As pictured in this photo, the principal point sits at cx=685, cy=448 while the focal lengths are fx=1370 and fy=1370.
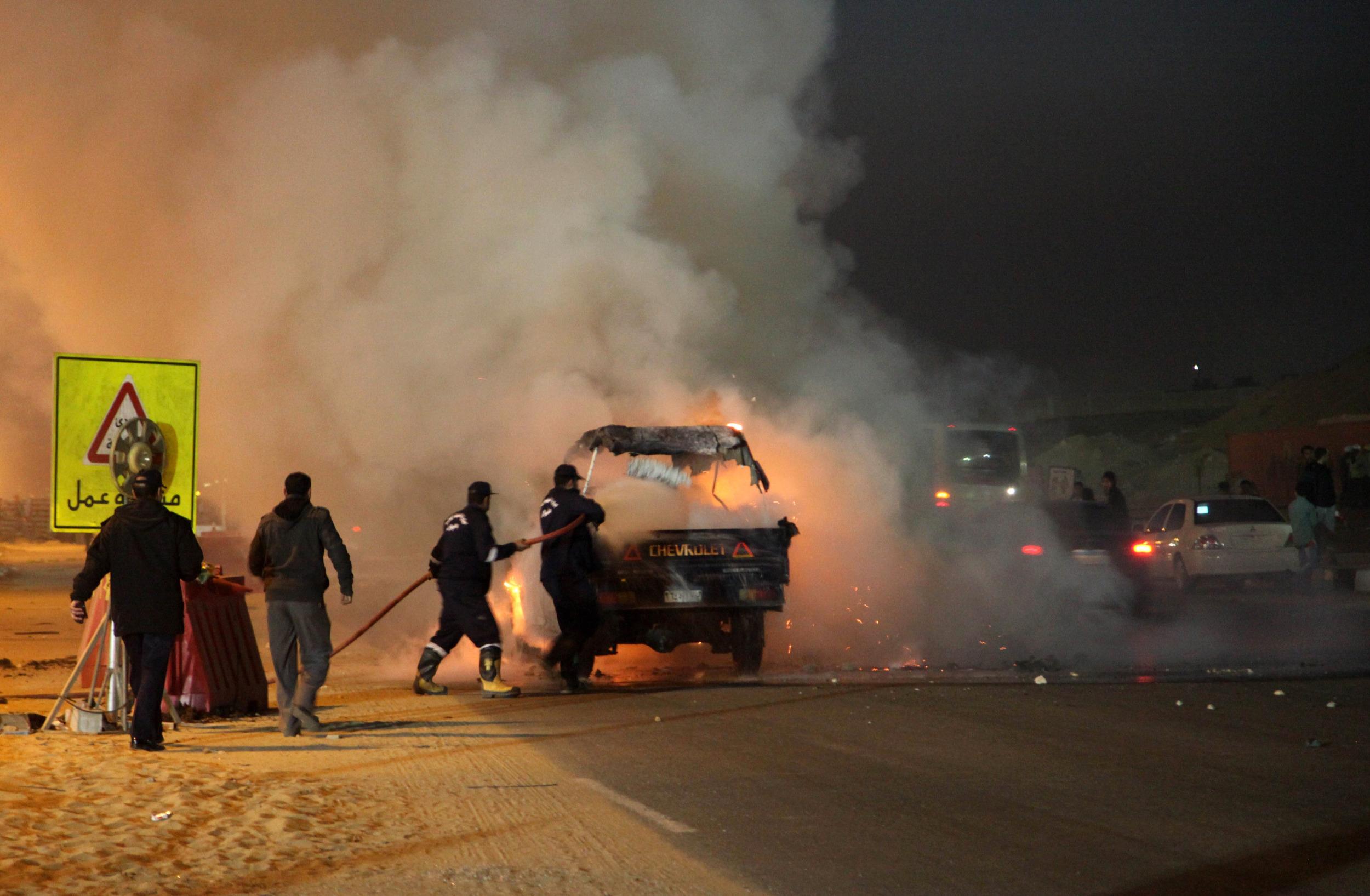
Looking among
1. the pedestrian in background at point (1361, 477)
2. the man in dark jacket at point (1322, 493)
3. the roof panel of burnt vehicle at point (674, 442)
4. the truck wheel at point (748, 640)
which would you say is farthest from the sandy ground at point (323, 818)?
the pedestrian in background at point (1361, 477)

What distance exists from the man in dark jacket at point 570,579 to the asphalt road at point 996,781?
1.42 feet

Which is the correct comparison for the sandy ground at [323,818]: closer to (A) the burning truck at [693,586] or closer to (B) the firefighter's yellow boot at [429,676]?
(B) the firefighter's yellow boot at [429,676]

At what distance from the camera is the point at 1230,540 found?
20047 mm

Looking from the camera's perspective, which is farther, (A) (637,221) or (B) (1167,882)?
(A) (637,221)

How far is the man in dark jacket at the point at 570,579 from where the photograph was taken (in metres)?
11.2

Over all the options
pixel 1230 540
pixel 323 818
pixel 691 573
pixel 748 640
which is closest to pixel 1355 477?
pixel 1230 540

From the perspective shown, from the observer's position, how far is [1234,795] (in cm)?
657

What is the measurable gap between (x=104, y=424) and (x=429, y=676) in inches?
132

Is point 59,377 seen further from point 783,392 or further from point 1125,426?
point 1125,426

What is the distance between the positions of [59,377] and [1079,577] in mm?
11986

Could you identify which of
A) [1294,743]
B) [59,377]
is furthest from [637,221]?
[1294,743]

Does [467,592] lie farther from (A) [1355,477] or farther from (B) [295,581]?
(A) [1355,477]

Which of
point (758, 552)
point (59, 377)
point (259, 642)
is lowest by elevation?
point (259, 642)

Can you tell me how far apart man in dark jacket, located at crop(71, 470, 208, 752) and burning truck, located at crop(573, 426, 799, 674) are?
4110 mm
